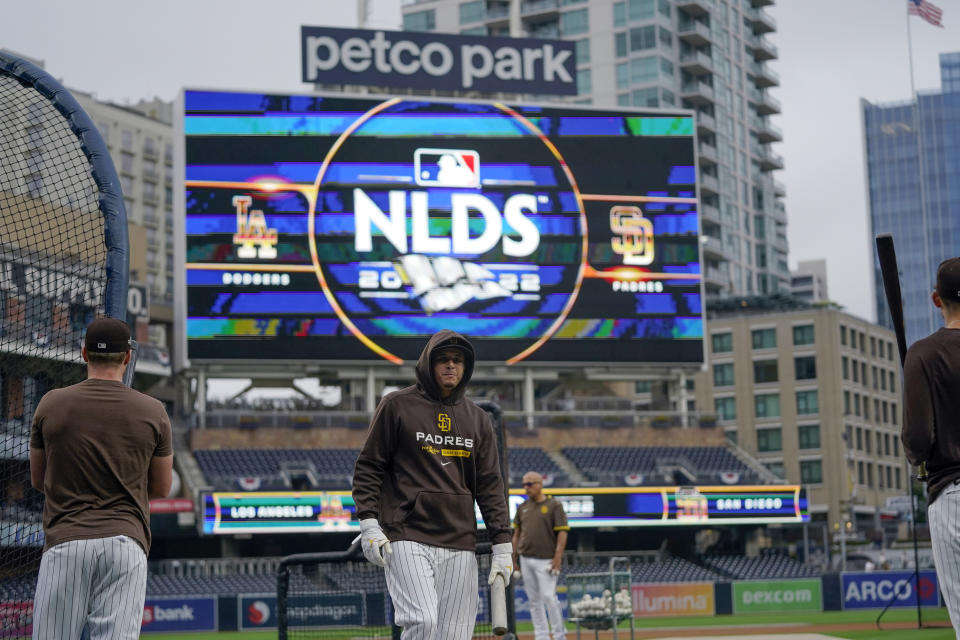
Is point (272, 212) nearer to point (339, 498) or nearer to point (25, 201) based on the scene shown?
point (339, 498)

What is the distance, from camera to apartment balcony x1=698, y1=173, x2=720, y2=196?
335 feet

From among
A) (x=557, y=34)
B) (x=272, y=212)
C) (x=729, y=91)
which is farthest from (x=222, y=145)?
(x=729, y=91)

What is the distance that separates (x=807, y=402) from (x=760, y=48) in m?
35.0

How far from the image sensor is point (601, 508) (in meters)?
48.5

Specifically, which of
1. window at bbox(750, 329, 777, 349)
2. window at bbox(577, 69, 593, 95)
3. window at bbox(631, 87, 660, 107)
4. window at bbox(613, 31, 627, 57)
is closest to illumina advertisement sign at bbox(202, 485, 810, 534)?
window at bbox(750, 329, 777, 349)

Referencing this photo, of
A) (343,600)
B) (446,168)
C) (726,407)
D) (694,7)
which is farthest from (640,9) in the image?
(343,600)

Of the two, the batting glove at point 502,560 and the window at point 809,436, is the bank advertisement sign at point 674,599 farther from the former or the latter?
the window at point 809,436

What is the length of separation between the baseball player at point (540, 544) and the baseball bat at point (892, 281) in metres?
8.40

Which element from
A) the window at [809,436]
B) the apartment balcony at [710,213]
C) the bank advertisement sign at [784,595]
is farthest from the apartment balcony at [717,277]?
the bank advertisement sign at [784,595]

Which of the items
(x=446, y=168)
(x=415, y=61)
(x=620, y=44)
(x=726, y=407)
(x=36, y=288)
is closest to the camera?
(x=36, y=288)

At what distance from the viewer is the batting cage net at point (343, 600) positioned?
494 inches

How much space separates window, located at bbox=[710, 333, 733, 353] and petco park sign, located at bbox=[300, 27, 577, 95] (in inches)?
1567

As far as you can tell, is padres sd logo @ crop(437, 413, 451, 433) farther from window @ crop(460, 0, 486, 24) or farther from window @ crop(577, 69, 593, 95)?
window @ crop(460, 0, 486, 24)

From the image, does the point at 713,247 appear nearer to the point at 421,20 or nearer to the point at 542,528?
the point at 421,20
